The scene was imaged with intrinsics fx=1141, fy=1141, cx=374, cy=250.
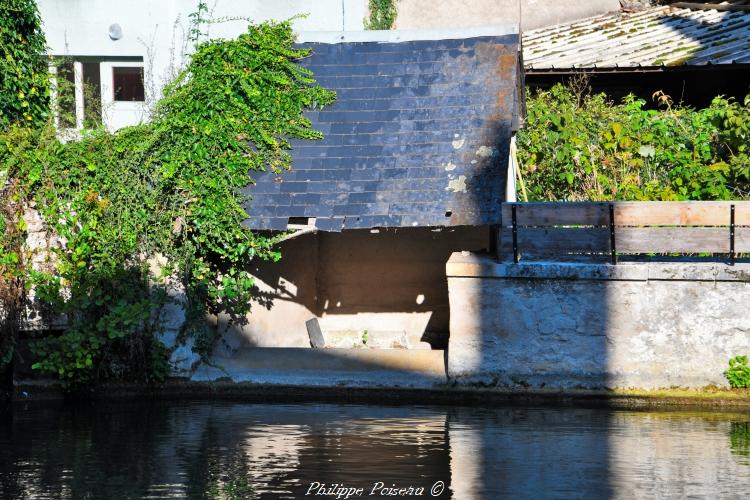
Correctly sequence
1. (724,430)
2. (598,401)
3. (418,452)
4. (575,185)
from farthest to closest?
(575,185) < (598,401) < (724,430) < (418,452)

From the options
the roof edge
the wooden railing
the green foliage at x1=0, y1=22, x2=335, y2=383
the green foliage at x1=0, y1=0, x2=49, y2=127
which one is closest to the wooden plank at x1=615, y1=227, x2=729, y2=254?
the wooden railing

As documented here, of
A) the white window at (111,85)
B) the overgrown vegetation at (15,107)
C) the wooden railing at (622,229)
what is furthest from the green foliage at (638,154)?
the overgrown vegetation at (15,107)

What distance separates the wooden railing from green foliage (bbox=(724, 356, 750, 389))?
1181mm

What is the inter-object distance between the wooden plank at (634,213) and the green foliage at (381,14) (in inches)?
384

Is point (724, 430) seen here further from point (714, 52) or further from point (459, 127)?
point (714, 52)

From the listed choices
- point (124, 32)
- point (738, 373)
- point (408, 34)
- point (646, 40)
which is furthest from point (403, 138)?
point (646, 40)

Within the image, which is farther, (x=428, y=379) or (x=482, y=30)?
(x=482, y=30)

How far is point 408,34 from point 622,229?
430 centimetres

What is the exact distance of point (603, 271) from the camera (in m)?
13.2

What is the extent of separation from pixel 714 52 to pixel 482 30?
7389mm

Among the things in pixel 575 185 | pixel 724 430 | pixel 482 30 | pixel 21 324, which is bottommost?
pixel 724 430

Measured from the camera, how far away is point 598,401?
13195 millimetres

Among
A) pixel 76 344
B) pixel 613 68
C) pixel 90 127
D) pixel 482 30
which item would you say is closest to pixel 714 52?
pixel 613 68

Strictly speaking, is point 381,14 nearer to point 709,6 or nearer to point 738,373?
point 709,6
